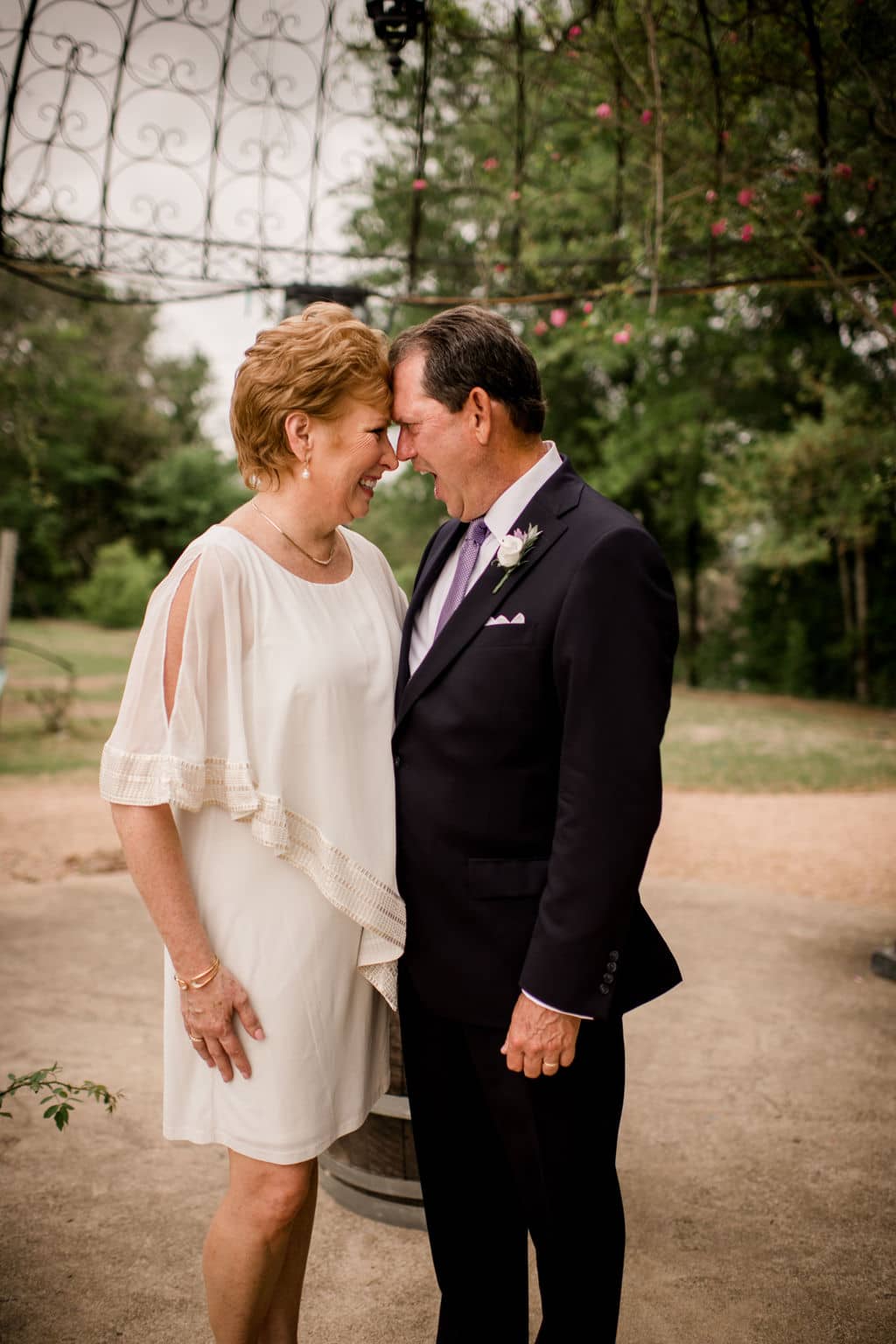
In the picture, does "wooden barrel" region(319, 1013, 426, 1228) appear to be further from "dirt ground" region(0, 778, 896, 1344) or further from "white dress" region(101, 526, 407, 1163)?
"white dress" region(101, 526, 407, 1163)

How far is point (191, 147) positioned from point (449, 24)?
4.36ft

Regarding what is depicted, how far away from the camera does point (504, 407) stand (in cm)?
206

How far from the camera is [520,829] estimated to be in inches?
77.1

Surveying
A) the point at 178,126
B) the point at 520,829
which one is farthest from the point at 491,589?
the point at 178,126

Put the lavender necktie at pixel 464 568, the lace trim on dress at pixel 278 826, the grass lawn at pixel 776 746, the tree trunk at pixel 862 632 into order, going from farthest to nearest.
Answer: the tree trunk at pixel 862 632 → the grass lawn at pixel 776 746 → the lavender necktie at pixel 464 568 → the lace trim on dress at pixel 278 826

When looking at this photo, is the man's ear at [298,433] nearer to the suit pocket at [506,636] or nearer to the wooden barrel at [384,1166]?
the suit pocket at [506,636]

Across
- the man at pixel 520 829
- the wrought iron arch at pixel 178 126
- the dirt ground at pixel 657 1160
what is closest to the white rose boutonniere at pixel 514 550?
the man at pixel 520 829

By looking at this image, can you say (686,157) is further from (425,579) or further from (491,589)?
(491,589)

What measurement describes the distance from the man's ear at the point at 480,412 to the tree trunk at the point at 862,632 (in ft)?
56.0

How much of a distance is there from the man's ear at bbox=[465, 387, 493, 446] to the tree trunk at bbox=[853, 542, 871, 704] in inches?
672

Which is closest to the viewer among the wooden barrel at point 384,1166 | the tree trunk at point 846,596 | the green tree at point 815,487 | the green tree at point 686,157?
the wooden barrel at point 384,1166

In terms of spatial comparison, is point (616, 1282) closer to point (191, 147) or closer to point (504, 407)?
point (504, 407)

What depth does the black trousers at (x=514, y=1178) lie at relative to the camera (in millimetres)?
1988

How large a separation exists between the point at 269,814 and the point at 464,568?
634mm
